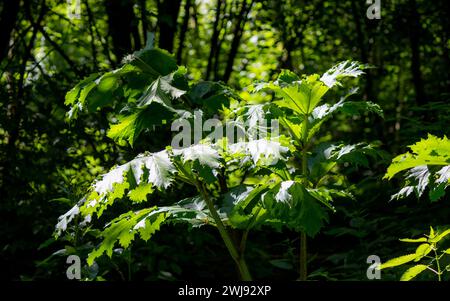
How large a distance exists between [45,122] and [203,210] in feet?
6.80

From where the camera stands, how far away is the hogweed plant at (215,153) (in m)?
1.94

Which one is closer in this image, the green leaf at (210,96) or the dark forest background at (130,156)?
the green leaf at (210,96)

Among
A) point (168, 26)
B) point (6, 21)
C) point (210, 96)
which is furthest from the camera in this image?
point (168, 26)

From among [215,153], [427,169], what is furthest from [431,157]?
[215,153]

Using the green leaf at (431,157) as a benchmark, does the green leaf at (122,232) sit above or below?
below

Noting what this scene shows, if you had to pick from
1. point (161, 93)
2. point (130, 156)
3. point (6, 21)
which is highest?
point (6, 21)

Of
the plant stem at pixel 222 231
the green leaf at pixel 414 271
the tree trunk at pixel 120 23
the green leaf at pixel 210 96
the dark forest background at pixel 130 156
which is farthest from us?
the tree trunk at pixel 120 23

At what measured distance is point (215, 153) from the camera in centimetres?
192

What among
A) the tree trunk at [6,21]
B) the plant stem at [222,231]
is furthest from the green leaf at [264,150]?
the tree trunk at [6,21]

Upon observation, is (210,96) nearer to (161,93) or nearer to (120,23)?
(161,93)

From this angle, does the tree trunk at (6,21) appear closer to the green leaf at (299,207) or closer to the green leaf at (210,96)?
the green leaf at (210,96)

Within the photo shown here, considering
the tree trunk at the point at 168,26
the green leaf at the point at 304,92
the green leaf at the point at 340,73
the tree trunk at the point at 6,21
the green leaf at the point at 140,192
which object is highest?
the tree trunk at the point at 168,26
